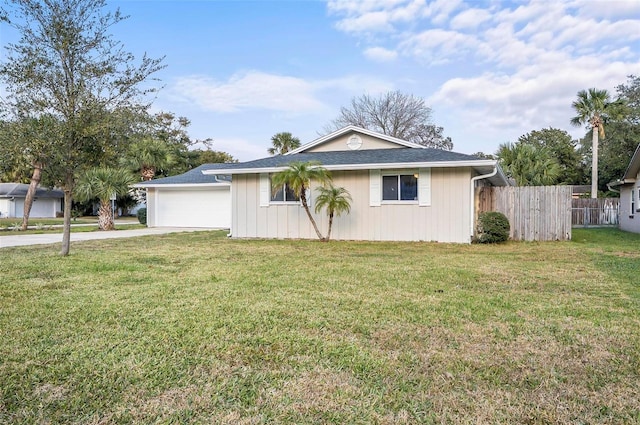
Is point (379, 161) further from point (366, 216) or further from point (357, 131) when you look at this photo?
point (357, 131)

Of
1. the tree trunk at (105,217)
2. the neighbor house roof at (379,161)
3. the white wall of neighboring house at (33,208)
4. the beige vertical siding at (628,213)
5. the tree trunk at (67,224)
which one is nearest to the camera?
the tree trunk at (67,224)

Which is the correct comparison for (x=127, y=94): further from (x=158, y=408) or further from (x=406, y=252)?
(x=158, y=408)

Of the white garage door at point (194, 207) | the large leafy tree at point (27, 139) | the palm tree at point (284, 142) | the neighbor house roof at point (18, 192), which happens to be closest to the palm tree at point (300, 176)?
the large leafy tree at point (27, 139)

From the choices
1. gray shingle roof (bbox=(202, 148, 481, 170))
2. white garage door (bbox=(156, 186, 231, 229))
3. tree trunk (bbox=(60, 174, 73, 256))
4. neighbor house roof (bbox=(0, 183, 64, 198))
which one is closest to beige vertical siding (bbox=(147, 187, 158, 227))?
white garage door (bbox=(156, 186, 231, 229))

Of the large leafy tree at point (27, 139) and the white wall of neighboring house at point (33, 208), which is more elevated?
the large leafy tree at point (27, 139)

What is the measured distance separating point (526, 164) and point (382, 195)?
1023 cm

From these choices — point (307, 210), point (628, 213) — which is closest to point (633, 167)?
point (628, 213)

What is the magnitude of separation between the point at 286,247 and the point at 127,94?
511 cm

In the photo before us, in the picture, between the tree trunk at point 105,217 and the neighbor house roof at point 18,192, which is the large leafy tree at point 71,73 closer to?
the tree trunk at point 105,217

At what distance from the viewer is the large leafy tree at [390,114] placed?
32438mm

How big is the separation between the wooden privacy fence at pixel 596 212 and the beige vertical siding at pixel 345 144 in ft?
48.7

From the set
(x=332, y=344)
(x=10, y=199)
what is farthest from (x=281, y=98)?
(x=10, y=199)

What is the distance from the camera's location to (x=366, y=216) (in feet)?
40.4

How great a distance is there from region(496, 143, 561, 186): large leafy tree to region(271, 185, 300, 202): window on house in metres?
11.3
